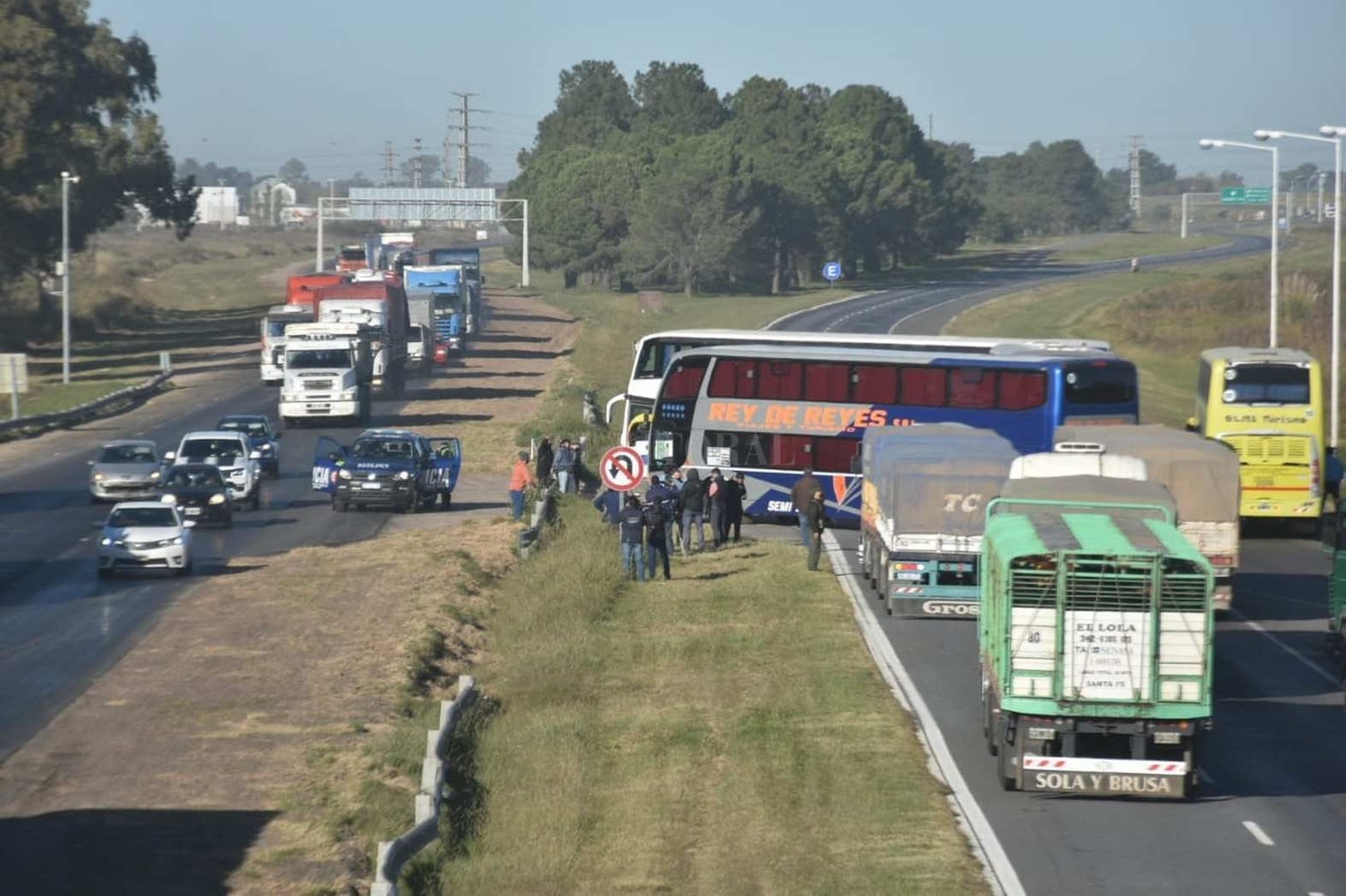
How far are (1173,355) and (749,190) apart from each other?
5378 cm

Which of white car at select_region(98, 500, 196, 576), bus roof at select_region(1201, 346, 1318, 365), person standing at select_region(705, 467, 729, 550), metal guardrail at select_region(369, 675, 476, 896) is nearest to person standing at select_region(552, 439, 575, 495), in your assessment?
person standing at select_region(705, 467, 729, 550)

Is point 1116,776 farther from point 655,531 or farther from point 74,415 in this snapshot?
point 74,415

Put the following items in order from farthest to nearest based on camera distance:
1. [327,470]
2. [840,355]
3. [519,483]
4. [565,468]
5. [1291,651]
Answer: [565,468] < [327,470] < [840,355] < [519,483] < [1291,651]

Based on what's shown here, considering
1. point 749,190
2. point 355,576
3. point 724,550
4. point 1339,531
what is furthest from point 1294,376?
point 749,190

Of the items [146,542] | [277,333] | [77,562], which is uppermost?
[277,333]

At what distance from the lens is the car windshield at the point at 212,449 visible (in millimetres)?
45469

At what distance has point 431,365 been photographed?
86.9 meters

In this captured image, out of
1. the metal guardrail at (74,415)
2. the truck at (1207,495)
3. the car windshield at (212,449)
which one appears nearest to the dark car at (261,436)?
the car windshield at (212,449)

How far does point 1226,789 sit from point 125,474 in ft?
106

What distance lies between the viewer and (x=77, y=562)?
122 feet

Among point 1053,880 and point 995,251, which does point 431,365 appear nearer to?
point 1053,880

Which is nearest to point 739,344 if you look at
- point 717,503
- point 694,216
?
point 717,503

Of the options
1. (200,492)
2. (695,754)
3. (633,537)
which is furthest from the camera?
(200,492)

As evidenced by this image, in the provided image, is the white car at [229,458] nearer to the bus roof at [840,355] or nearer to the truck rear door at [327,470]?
the truck rear door at [327,470]
